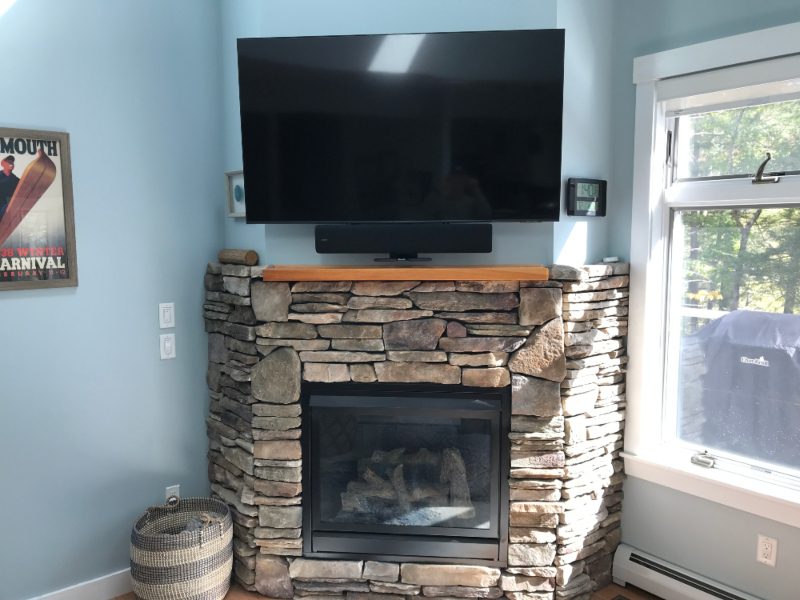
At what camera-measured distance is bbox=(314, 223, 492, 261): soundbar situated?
7.09 ft

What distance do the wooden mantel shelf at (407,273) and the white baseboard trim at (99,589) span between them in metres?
1.32

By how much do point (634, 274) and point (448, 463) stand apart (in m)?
1.01

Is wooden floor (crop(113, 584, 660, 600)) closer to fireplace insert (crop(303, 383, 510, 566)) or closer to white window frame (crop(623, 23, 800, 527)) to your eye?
fireplace insert (crop(303, 383, 510, 566))

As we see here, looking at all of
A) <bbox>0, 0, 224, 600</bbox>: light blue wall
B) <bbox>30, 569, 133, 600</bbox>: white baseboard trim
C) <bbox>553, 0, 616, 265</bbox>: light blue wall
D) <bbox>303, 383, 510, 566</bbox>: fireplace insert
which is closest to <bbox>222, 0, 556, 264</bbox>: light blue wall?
<bbox>553, 0, 616, 265</bbox>: light blue wall

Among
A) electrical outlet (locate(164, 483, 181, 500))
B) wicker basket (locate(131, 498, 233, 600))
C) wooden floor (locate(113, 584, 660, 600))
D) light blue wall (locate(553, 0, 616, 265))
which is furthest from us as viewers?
electrical outlet (locate(164, 483, 181, 500))

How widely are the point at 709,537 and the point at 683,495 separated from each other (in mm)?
162

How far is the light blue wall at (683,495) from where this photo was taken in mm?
2033

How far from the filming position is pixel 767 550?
208 cm

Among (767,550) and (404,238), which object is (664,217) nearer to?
Result: (404,238)

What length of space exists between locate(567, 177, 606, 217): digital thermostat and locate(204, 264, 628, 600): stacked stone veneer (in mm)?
225

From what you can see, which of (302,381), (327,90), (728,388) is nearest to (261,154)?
(327,90)

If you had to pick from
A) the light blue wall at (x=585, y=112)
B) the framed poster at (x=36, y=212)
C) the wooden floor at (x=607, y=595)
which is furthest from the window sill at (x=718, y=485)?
the framed poster at (x=36, y=212)

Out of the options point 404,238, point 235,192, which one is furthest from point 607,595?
point 235,192

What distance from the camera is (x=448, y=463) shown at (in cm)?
231
